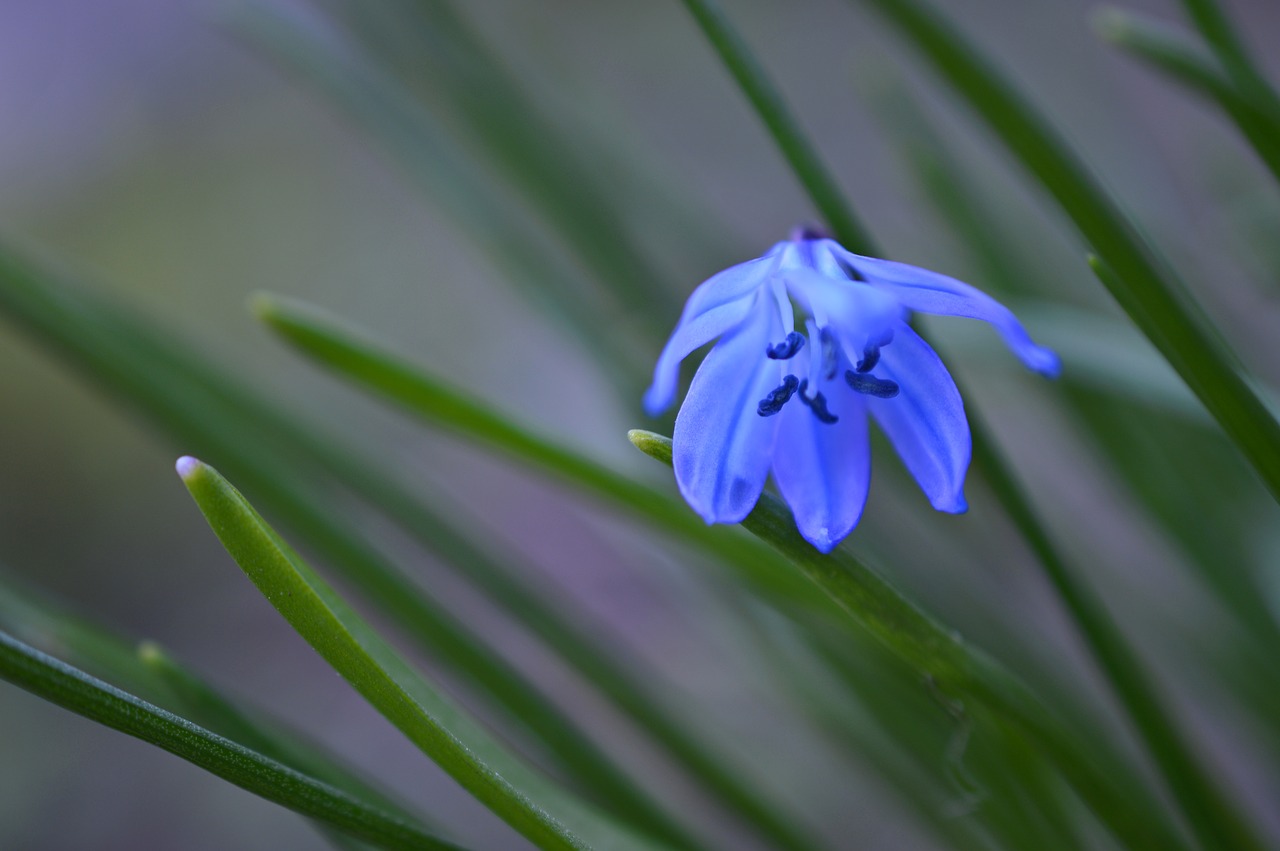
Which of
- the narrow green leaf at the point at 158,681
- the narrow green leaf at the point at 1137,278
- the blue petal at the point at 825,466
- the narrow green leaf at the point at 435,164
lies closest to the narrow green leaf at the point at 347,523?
the narrow green leaf at the point at 158,681

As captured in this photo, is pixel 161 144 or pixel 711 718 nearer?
pixel 711 718

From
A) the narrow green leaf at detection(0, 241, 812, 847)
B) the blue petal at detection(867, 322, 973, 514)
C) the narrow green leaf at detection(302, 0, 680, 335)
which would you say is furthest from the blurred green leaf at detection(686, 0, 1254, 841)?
the narrow green leaf at detection(302, 0, 680, 335)

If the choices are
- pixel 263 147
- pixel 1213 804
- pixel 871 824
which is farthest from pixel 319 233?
pixel 1213 804

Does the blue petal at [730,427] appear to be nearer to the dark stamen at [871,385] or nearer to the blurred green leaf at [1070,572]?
the dark stamen at [871,385]

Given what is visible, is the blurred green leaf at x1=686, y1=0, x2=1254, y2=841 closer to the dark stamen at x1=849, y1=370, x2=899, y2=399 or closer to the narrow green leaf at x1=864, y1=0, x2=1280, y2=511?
the narrow green leaf at x1=864, y1=0, x2=1280, y2=511

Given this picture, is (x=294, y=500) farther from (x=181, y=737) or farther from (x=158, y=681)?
(x=181, y=737)

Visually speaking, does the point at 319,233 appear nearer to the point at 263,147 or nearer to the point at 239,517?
the point at 263,147

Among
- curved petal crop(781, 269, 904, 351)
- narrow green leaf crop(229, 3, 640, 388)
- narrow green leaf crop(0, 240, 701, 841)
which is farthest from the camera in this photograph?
narrow green leaf crop(229, 3, 640, 388)
